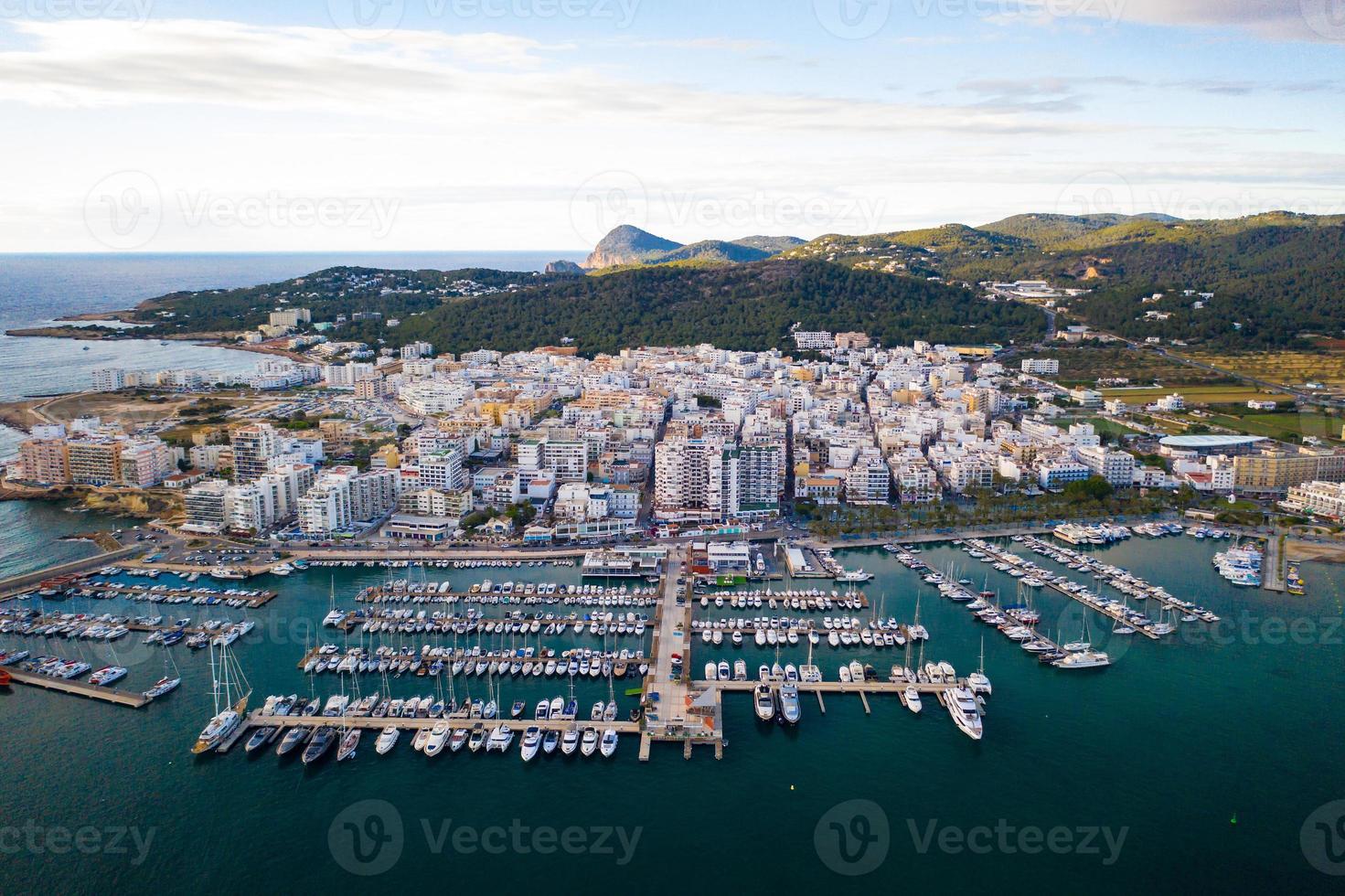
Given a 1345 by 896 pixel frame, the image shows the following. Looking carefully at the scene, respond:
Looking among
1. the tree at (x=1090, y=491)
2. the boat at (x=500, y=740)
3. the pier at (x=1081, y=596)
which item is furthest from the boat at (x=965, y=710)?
the tree at (x=1090, y=491)

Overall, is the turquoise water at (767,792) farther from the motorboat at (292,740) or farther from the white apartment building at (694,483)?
the white apartment building at (694,483)

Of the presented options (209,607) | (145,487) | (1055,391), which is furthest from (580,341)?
(209,607)

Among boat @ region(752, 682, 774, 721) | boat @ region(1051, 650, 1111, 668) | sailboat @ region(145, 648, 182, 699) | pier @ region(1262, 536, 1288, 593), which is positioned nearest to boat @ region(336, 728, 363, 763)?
sailboat @ region(145, 648, 182, 699)

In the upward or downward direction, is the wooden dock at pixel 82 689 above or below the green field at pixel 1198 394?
below

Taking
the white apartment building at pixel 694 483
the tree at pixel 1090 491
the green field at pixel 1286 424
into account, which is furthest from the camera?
the green field at pixel 1286 424

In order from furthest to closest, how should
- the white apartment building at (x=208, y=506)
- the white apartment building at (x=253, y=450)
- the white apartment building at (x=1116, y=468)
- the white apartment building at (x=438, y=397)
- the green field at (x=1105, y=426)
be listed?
the white apartment building at (x=438, y=397) → the green field at (x=1105, y=426) → the white apartment building at (x=1116, y=468) → the white apartment building at (x=253, y=450) → the white apartment building at (x=208, y=506)

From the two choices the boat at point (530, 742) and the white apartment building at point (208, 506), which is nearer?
the boat at point (530, 742)

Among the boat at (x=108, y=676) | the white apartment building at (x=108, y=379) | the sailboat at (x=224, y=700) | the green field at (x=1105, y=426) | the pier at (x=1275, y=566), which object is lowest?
the sailboat at (x=224, y=700)
